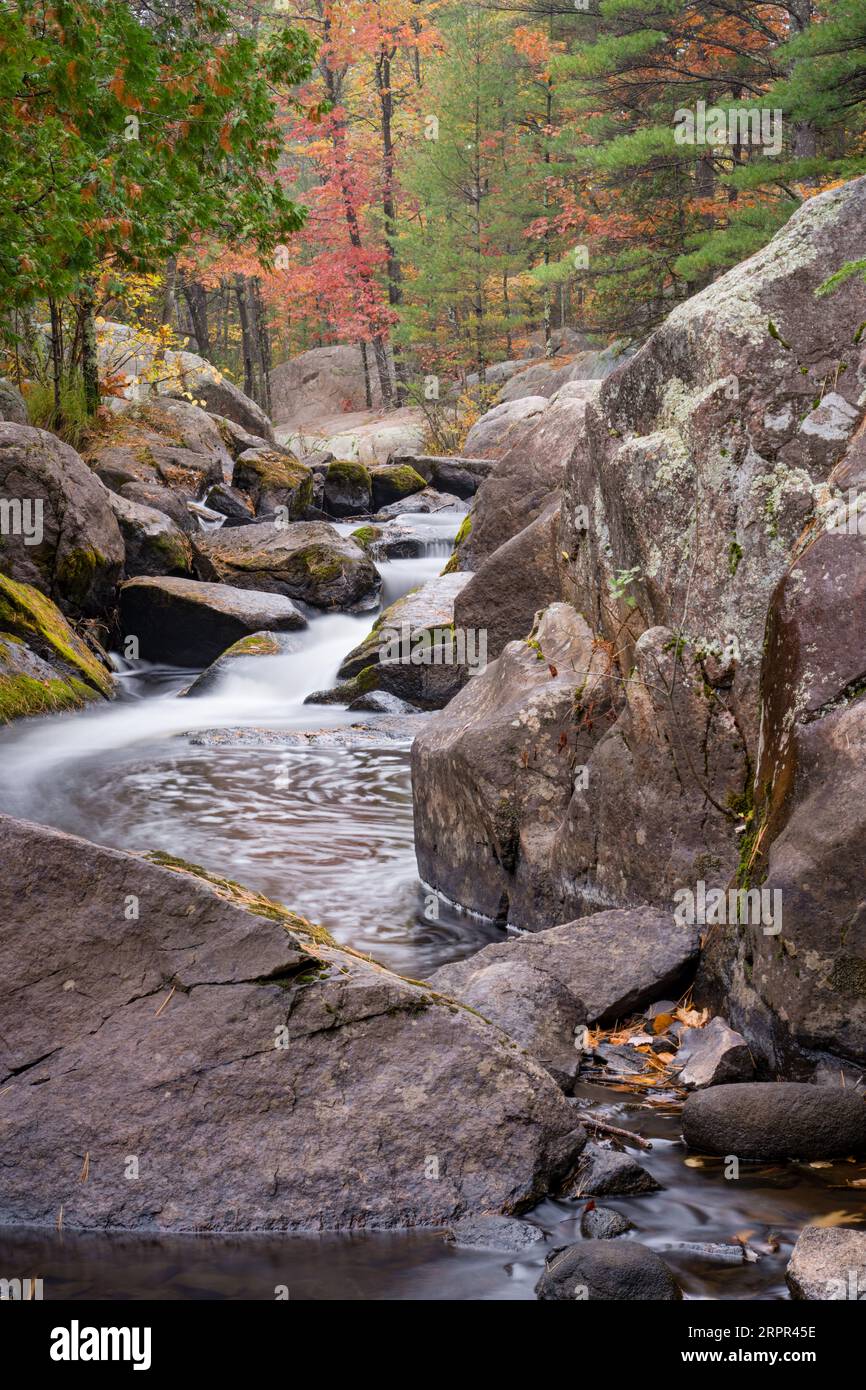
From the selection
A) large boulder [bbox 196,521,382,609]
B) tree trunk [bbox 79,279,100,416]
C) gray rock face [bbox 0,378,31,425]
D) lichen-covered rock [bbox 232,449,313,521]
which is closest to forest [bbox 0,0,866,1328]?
large boulder [bbox 196,521,382,609]

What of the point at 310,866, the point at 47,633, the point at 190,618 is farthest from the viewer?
the point at 190,618

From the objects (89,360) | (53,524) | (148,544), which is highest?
(89,360)

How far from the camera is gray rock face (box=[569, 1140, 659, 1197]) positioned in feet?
11.5

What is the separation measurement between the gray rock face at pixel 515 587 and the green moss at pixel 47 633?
4.82m

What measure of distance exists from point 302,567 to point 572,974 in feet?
38.2

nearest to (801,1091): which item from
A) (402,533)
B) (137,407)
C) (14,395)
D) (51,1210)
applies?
(51,1210)

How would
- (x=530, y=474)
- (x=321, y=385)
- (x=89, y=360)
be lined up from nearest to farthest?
(x=530, y=474) → (x=89, y=360) → (x=321, y=385)

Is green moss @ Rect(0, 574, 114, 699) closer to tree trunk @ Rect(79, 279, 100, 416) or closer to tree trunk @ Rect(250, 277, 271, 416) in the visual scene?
tree trunk @ Rect(79, 279, 100, 416)

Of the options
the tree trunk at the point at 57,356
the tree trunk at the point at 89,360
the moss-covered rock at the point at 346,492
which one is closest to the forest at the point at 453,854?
the tree trunk at the point at 57,356

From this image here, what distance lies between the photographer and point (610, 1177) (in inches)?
138

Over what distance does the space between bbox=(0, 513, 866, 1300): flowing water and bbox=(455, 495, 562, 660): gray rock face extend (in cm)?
145

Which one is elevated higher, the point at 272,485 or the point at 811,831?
the point at 272,485

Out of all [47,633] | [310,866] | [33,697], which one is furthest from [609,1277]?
[47,633]

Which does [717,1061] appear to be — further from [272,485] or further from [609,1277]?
[272,485]
